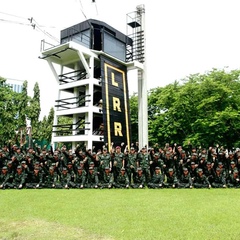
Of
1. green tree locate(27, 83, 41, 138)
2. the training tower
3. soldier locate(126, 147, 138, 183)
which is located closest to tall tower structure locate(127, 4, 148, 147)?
the training tower

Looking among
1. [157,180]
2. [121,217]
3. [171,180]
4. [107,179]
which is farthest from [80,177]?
[121,217]

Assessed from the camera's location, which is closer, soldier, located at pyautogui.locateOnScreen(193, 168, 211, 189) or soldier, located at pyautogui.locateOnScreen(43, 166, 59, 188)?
soldier, located at pyautogui.locateOnScreen(193, 168, 211, 189)

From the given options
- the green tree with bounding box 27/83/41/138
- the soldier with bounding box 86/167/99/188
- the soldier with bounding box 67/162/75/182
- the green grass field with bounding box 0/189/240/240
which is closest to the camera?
the green grass field with bounding box 0/189/240/240

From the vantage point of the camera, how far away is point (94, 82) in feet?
60.5

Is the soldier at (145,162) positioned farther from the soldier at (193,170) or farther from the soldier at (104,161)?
the soldier at (193,170)

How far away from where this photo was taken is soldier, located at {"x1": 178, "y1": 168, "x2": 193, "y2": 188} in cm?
1030

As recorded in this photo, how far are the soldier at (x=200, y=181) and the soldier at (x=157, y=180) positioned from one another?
1217 mm

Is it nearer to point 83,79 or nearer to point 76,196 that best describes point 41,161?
point 76,196

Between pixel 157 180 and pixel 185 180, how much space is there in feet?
3.40

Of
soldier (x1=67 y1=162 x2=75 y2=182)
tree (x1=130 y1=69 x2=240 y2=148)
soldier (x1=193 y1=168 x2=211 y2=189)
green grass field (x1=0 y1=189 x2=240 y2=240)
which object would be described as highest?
tree (x1=130 y1=69 x2=240 y2=148)

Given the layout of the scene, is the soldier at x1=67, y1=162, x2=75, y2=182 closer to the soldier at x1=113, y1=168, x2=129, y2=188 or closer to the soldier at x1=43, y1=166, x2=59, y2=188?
the soldier at x1=43, y1=166, x2=59, y2=188

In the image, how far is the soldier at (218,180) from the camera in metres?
10.4

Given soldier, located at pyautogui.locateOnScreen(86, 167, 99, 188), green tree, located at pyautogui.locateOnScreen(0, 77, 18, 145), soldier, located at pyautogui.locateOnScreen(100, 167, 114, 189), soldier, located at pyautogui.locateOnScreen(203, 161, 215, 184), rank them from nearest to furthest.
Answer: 1. soldier, located at pyautogui.locateOnScreen(100, 167, 114, 189)
2. soldier, located at pyautogui.locateOnScreen(203, 161, 215, 184)
3. soldier, located at pyautogui.locateOnScreen(86, 167, 99, 188)
4. green tree, located at pyautogui.locateOnScreen(0, 77, 18, 145)

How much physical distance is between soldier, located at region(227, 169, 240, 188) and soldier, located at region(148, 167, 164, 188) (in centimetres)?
248
